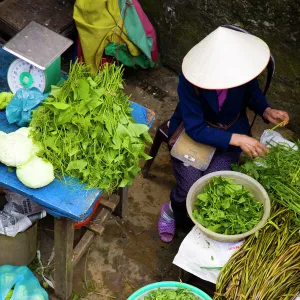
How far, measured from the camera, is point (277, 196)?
338cm

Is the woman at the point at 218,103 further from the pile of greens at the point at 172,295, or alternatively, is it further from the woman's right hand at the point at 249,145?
the pile of greens at the point at 172,295

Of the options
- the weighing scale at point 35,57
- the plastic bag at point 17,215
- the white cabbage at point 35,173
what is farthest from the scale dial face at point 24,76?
the plastic bag at point 17,215

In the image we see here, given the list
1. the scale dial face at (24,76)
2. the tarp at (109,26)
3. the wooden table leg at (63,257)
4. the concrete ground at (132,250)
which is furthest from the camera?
the tarp at (109,26)

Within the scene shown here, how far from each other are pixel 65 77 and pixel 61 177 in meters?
0.80

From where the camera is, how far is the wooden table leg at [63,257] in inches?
127

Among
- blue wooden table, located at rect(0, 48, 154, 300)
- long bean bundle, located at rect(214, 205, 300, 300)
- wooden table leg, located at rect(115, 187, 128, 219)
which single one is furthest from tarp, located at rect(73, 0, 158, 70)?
long bean bundle, located at rect(214, 205, 300, 300)

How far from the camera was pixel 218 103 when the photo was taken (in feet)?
11.7

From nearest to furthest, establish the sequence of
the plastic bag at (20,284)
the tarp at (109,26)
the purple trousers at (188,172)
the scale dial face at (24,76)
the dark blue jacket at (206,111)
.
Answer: the scale dial face at (24,76), the plastic bag at (20,284), the dark blue jacket at (206,111), the purple trousers at (188,172), the tarp at (109,26)

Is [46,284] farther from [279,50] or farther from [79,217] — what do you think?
[279,50]

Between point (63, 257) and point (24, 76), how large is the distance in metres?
1.18

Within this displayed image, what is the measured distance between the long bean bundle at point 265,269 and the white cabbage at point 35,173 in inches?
45.8

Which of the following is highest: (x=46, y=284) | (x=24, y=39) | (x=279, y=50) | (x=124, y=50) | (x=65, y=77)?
(x=24, y=39)

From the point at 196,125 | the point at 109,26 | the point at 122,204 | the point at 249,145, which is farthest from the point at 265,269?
the point at 109,26

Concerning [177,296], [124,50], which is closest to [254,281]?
[177,296]
